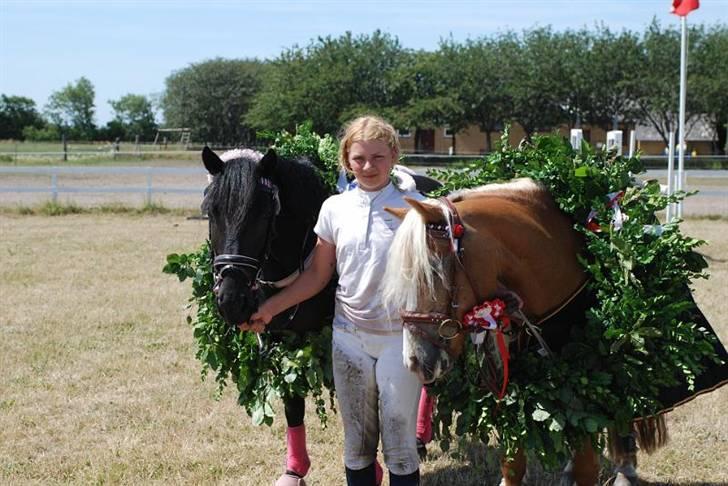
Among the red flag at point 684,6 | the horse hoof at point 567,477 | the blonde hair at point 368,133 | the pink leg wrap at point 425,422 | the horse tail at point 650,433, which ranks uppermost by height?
the red flag at point 684,6

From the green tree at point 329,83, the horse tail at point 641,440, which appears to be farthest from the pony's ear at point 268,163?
the green tree at point 329,83

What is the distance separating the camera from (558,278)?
321 centimetres

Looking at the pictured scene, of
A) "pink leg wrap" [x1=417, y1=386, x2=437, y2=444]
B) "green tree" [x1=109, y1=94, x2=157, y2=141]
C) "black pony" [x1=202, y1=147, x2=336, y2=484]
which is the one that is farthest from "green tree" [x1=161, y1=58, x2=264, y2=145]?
"black pony" [x1=202, y1=147, x2=336, y2=484]

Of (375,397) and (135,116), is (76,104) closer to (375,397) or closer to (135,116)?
(135,116)

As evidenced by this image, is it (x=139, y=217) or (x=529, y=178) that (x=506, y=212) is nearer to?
(x=529, y=178)

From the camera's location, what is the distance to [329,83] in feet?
145

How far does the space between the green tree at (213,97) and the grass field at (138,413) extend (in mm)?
58256

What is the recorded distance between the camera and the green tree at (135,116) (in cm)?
7919

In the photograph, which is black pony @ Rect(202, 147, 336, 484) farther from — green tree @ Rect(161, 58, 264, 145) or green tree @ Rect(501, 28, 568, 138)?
green tree @ Rect(161, 58, 264, 145)

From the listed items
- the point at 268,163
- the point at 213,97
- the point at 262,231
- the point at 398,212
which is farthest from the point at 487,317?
the point at 213,97

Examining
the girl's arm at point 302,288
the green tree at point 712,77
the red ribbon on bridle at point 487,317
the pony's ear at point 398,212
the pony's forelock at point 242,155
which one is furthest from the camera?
the green tree at point 712,77

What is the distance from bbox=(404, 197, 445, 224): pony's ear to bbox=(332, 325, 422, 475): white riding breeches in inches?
22.8

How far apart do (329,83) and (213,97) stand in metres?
30.6

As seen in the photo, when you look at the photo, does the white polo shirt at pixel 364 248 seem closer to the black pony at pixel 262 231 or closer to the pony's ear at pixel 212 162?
the black pony at pixel 262 231
